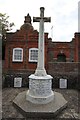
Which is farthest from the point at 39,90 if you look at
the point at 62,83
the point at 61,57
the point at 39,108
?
the point at 61,57

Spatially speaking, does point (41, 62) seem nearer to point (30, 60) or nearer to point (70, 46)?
point (30, 60)

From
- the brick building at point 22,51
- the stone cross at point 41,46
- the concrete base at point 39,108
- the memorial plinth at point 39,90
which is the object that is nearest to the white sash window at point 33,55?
the brick building at point 22,51

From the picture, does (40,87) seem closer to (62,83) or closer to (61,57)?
(62,83)

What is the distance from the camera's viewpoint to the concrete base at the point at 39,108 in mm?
8102

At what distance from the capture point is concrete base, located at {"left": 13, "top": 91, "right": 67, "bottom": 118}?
8.10 metres

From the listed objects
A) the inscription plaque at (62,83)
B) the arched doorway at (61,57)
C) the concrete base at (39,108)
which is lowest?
the concrete base at (39,108)

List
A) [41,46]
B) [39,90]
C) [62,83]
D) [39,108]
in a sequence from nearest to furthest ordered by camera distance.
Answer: [39,108]
[39,90]
[41,46]
[62,83]

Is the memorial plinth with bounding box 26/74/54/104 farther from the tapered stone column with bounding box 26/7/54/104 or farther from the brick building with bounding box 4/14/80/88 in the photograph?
the brick building with bounding box 4/14/80/88

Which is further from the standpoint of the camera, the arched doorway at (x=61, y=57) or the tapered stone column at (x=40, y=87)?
the arched doorway at (x=61, y=57)

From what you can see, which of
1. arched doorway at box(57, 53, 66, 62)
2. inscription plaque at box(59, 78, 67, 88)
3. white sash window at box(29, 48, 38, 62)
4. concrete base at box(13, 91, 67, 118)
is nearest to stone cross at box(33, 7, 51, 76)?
concrete base at box(13, 91, 67, 118)

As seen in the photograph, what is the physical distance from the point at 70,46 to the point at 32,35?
580cm

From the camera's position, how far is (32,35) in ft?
59.0

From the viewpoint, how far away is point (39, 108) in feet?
28.2

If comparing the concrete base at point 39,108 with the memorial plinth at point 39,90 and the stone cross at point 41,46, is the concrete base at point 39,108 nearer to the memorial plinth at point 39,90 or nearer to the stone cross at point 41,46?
the memorial plinth at point 39,90
